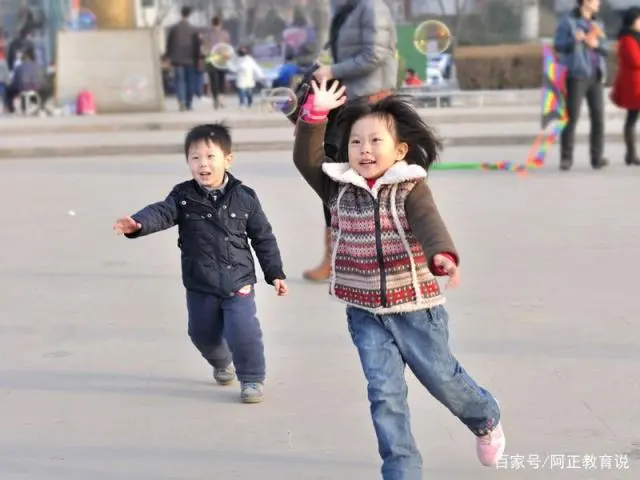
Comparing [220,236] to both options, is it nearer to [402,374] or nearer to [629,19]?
[402,374]

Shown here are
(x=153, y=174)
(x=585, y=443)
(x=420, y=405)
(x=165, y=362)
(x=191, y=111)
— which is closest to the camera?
(x=585, y=443)

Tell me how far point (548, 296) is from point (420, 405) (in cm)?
221

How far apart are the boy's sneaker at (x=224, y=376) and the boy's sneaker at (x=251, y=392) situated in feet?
0.85

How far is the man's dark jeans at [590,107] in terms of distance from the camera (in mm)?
13328

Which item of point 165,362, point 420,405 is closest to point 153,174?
point 165,362

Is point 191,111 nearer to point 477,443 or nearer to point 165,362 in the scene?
point 165,362

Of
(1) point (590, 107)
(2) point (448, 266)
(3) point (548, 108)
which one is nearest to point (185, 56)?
(3) point (548, 108)

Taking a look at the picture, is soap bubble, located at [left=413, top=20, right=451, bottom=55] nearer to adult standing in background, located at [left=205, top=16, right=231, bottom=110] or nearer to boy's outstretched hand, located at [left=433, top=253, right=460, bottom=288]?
boy's outstretched hand, located at [left=433, top=253, right=460, bottom=288]

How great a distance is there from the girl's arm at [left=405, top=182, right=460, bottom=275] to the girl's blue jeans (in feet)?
0.96

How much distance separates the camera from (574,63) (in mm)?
13250

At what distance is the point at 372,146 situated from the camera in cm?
430

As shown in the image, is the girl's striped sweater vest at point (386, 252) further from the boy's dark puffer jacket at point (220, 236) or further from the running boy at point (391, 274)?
the boy's dark puffer jacket at point (220, 236)

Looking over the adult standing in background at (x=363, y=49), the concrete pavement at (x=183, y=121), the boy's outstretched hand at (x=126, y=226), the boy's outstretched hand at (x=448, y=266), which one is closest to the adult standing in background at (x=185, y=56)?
the concrete pavement at (x=183, y=121)

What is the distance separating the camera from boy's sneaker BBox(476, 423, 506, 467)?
14.8 feet
